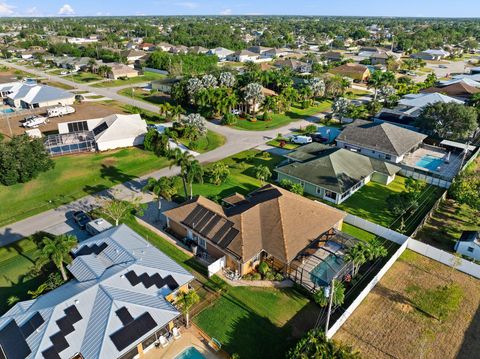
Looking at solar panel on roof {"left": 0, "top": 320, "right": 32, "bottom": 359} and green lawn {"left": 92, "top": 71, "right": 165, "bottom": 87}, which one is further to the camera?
green lawn {"left": 92, "top": 71, "right": 165, "bottom": 87}

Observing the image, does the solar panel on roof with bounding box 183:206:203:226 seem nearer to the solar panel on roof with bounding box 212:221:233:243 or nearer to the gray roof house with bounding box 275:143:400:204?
the solar panel on roof with bounding box 212:221:233:243

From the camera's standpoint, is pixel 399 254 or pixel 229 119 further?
pixel 229 119

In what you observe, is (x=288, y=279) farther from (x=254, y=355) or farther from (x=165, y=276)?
(x=165, y=276)

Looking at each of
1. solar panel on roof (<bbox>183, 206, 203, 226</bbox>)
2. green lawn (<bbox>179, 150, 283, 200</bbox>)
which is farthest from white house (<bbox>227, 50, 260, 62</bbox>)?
solar panel on roof (<bbox>183, 206, 203, 226</bbox>)

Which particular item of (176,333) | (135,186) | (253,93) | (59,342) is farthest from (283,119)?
(59,342)

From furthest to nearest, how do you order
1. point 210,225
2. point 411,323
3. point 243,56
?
point 243,56
point 210,225
point 411,323

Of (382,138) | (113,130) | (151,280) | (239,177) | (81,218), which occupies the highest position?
(113,130)

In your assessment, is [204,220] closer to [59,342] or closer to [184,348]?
[184,348]

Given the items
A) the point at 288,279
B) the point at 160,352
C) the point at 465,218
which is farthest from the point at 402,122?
the point at 160,352
